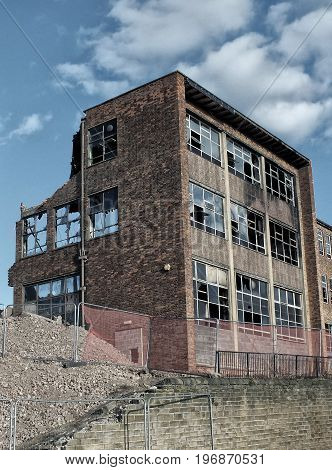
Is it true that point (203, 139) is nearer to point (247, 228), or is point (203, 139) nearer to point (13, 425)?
point (247, 228)

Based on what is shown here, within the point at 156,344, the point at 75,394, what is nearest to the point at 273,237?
the point at 156,344

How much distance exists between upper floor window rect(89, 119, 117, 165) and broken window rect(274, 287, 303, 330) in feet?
34.6

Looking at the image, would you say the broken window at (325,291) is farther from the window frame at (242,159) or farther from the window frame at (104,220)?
the window frame at (104,220)

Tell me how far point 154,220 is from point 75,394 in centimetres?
1204

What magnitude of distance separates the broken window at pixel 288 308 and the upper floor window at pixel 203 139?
7567 mm

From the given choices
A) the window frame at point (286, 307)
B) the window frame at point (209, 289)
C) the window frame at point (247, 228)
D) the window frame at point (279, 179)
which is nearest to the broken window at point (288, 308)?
the window frame at point (286, 307)

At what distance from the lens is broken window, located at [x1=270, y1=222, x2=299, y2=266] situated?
110ft

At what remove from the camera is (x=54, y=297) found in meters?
31.1

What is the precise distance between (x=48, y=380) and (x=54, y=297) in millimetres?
14557

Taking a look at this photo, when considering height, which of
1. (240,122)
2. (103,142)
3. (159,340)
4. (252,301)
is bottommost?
(159,340)

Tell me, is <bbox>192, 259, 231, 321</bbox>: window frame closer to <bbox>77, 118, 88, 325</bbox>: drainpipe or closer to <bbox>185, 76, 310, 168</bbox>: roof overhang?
<bbox>77, 118, 88, 325</bbox>: drainpipe

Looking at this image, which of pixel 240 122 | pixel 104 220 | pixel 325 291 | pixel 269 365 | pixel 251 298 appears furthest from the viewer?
pixel 325 291

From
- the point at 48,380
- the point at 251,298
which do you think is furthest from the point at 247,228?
the point at 48,380

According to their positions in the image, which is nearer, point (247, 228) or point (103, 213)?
point (103, 213)
